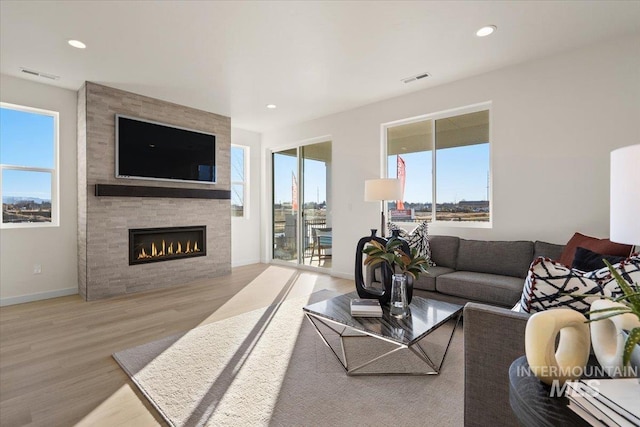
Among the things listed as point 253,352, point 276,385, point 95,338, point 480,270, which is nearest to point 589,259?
point 480,270

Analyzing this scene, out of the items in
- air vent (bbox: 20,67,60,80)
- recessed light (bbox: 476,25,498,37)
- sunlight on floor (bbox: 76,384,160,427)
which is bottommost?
sunlight on floor (bbox: 76,384,160,427)

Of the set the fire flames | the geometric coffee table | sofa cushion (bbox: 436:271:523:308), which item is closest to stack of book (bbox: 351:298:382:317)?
the geometric coffee table

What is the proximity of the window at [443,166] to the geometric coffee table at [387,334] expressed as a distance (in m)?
2.04

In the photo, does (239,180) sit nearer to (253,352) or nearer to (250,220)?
(250,220)

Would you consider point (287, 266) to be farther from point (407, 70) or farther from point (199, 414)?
point (199, 414)

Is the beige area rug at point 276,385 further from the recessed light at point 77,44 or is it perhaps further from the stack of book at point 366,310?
the recessed light at point 77,44

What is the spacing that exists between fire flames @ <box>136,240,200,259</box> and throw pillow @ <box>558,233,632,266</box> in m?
4.90

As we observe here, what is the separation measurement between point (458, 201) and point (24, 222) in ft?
18.5

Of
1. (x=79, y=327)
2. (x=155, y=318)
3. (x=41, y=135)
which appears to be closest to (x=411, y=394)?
(x=155, y=318)

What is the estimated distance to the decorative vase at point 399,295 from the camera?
2.26 meters

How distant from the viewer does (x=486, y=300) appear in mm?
2945

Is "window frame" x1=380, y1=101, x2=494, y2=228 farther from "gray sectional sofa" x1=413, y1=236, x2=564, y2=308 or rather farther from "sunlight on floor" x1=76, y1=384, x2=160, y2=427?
"sunlight on floor" x1=76, y1=384, x2=160, y2=427

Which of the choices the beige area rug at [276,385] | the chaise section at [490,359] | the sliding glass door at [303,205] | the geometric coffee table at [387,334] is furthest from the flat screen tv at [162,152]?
the chaise section at [490,359]

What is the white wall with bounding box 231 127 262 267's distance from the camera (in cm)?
639
